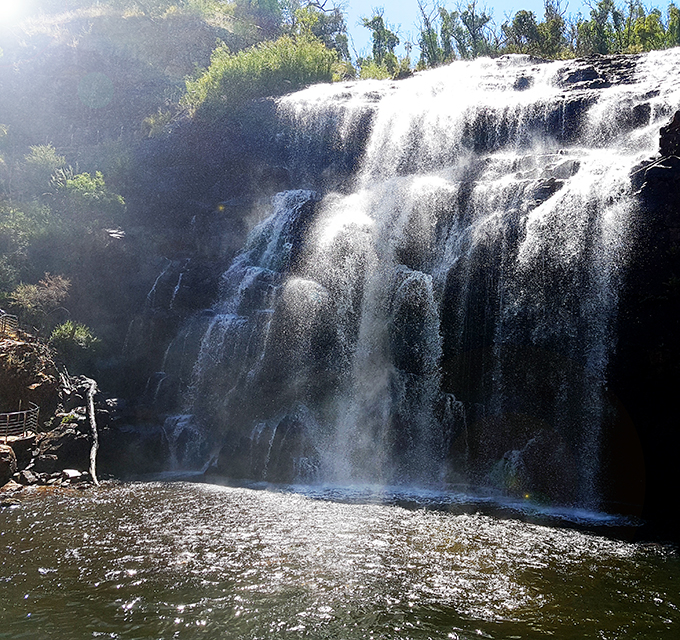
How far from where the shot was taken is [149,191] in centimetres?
2820

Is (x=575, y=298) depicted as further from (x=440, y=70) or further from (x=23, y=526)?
(x=440, y=70)

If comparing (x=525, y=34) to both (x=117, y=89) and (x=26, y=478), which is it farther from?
(x=26, y=478)

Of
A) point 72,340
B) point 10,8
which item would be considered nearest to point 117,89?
point 10,8

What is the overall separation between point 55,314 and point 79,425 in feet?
23.5

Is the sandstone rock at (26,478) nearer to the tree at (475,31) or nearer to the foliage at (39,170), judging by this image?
the foliage at (39,170)

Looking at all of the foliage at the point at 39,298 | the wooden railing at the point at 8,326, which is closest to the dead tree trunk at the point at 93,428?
the wooden railing at the point at 8,326

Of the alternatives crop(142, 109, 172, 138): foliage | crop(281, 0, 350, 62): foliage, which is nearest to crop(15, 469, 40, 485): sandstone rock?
crop(142, 109, 172, 138): foliage

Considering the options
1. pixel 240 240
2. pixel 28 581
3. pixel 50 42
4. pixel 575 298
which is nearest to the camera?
pixel 28 581

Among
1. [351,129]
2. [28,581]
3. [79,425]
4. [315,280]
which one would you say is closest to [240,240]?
[315,280]

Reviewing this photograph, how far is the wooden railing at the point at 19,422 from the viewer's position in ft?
52.4

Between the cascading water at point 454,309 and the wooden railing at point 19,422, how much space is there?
4.85 metres

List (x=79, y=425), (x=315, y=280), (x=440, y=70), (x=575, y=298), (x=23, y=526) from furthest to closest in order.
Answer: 1. (x=440, y=70)
2. (x=315, y=280)
3. (x=79, y=425)
4. (x=575, y=298)
5. (x=23, y=526)

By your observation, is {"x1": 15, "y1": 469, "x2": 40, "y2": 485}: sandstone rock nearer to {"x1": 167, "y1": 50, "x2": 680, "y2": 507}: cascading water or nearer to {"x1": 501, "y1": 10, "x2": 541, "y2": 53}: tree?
{"x1": 167, "y1": 50, "x2": 680, "y2": 507}: cascading water

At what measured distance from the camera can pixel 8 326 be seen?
19734 millimetres
